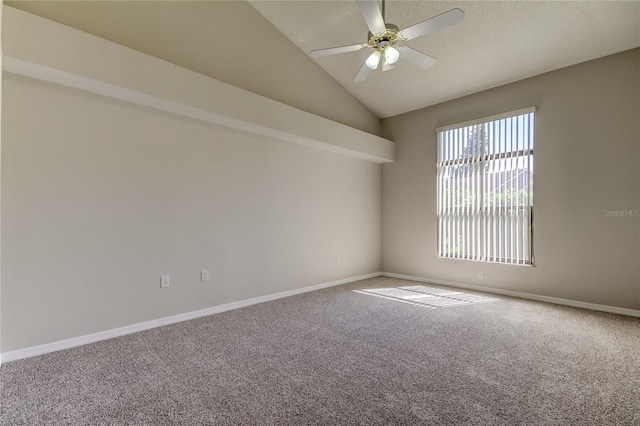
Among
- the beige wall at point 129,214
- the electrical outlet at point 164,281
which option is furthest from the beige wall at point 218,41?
the electrical outlet at point 164,281

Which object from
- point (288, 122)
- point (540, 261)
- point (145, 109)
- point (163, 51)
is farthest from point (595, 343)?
point (163, 51)

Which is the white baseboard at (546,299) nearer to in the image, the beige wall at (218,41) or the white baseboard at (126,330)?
the white baseboard at (126,330)

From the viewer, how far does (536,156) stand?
4297 millimetres

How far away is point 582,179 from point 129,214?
541 cm

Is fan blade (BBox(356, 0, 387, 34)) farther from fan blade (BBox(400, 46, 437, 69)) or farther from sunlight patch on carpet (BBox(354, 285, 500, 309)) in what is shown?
sunlight patch on carpet (BBox(354, 285, 500, 309))

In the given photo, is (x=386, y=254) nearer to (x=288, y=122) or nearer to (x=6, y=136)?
(x=288, y=122)

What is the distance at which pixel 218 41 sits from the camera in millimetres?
3787

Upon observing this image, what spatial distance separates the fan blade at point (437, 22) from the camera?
7.30ft

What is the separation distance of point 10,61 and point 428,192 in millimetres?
5377

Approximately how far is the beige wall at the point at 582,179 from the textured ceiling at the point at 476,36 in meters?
0.25

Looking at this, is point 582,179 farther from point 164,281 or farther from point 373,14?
point 164,281

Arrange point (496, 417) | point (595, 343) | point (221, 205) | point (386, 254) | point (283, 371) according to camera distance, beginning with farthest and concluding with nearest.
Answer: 1. point (386, 254)
2. point (221, 205)
3. point (595, 343)
4. point (283, 371)
5. point (496, 417)

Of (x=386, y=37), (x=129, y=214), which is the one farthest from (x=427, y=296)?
(x=129, y=214)

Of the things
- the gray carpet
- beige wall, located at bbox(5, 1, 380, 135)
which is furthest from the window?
beige wall, located at bbox(5, 1, 380, 135)
